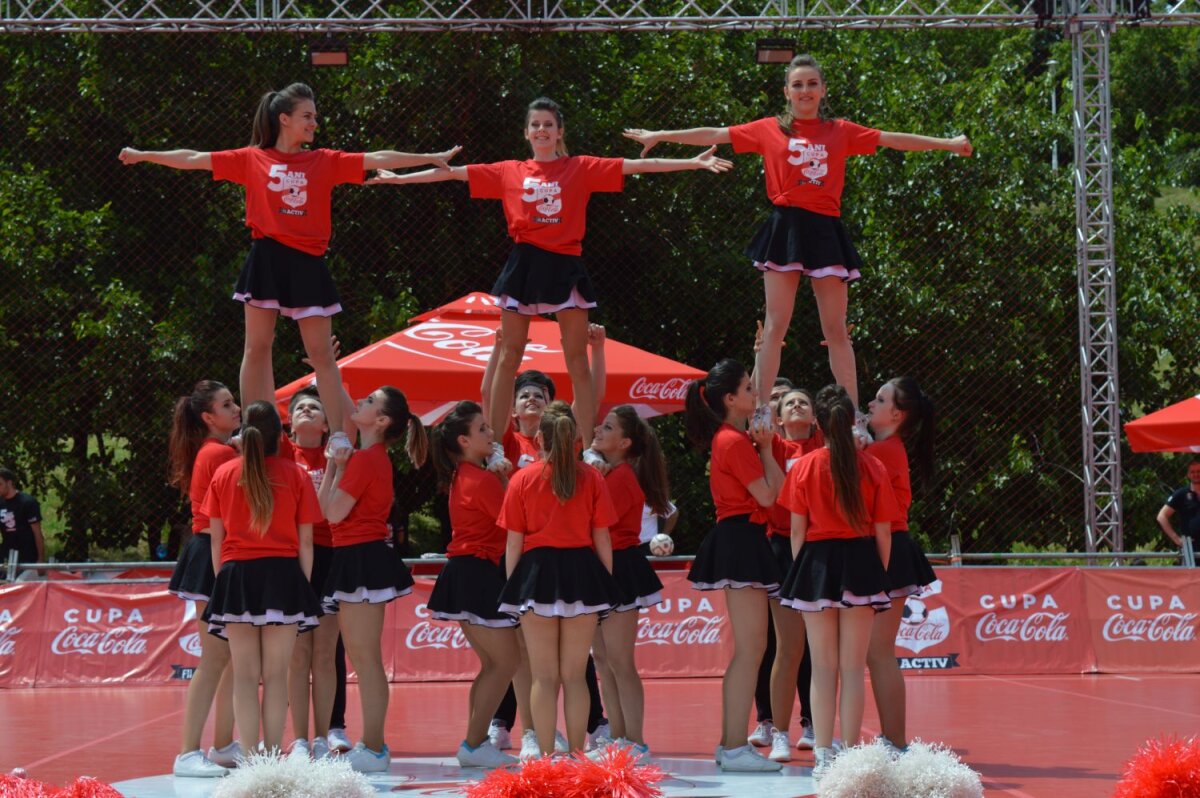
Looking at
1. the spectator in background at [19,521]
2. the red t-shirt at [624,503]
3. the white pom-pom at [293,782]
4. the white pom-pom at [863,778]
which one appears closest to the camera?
the white pom-pom at [293,782]

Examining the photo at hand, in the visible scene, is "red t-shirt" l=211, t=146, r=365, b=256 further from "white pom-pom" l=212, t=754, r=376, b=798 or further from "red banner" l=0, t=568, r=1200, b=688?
"red banner" l=0, t=568, r=1200, b=688

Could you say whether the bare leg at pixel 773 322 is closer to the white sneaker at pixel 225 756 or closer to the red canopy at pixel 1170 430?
the white sneaker at pixel 225 756

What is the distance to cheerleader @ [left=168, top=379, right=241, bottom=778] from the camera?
6148 mm

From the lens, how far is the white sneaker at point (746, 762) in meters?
6.22

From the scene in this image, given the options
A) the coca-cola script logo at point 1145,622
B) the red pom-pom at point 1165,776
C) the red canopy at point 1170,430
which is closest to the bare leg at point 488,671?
the red pom-pom at point 1165,776

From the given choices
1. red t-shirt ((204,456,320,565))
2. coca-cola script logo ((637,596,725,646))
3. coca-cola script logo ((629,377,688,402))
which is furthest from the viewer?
coca-cola script logo ((637,596,725,646))

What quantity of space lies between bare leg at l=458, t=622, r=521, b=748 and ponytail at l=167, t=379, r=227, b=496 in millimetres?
1357

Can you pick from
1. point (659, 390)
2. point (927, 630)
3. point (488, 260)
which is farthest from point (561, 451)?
point (488, 260)

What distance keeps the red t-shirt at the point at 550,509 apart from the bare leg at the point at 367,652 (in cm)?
80

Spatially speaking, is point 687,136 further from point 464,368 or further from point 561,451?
point 464,368

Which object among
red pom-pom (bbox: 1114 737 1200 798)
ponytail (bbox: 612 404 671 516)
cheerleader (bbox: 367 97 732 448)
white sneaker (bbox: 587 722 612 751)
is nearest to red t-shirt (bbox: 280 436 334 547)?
cheerleader (bbox: 367 97 732 448)

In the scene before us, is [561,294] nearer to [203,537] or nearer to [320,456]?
[320,456]

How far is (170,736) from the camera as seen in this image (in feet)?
25.5

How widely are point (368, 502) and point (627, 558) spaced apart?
1128 millimetres
